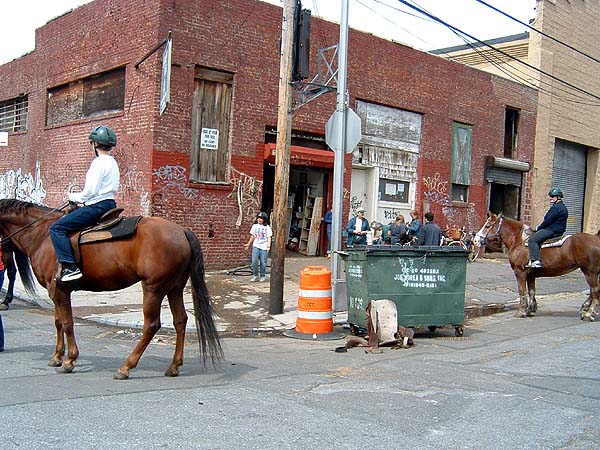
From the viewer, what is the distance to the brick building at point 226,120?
16.0 meters

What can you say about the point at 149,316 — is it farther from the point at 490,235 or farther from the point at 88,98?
the point at 88,98

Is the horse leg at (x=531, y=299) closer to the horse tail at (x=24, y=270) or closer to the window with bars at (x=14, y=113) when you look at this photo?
the horse tail at (x=24, y=270)

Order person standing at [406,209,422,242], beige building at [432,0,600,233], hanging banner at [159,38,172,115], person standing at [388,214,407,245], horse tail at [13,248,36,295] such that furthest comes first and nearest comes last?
beige building at [432,0,600,233] < person standing at [388,214,407,245] < person standing at [406,209,422,242] < hanging banner at [159,38,172,115] < horse tail at [13,248,36,295]

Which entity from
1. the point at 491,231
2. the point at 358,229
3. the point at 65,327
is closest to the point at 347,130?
the point at 491,231

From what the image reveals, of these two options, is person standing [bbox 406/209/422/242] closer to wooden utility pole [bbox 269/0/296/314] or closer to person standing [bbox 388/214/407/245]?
person standing [bbox 388/214/407/245]

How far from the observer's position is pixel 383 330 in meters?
9.67

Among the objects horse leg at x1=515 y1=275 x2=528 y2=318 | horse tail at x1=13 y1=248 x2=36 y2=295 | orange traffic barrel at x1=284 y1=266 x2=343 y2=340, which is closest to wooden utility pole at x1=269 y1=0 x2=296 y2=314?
orange traffic barrel at x1=284 y1=266 x2=343 y2=340

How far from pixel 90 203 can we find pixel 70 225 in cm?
33

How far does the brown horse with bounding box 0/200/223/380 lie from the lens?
709 cm

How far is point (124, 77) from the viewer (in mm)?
17078

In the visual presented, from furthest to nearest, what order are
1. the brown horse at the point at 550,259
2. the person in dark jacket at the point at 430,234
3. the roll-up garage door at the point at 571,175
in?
the roll-up garage door at the point at 571,175
the person in dark jacket at the point at 430,234
the brown horse at the point at 550,259

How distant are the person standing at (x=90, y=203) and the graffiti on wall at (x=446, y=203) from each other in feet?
53.2

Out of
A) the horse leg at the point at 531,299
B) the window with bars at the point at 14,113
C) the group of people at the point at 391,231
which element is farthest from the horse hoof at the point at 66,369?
the window with bars at the point at 14,113

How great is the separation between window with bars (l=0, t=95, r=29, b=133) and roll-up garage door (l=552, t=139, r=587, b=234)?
2123 centimetres
